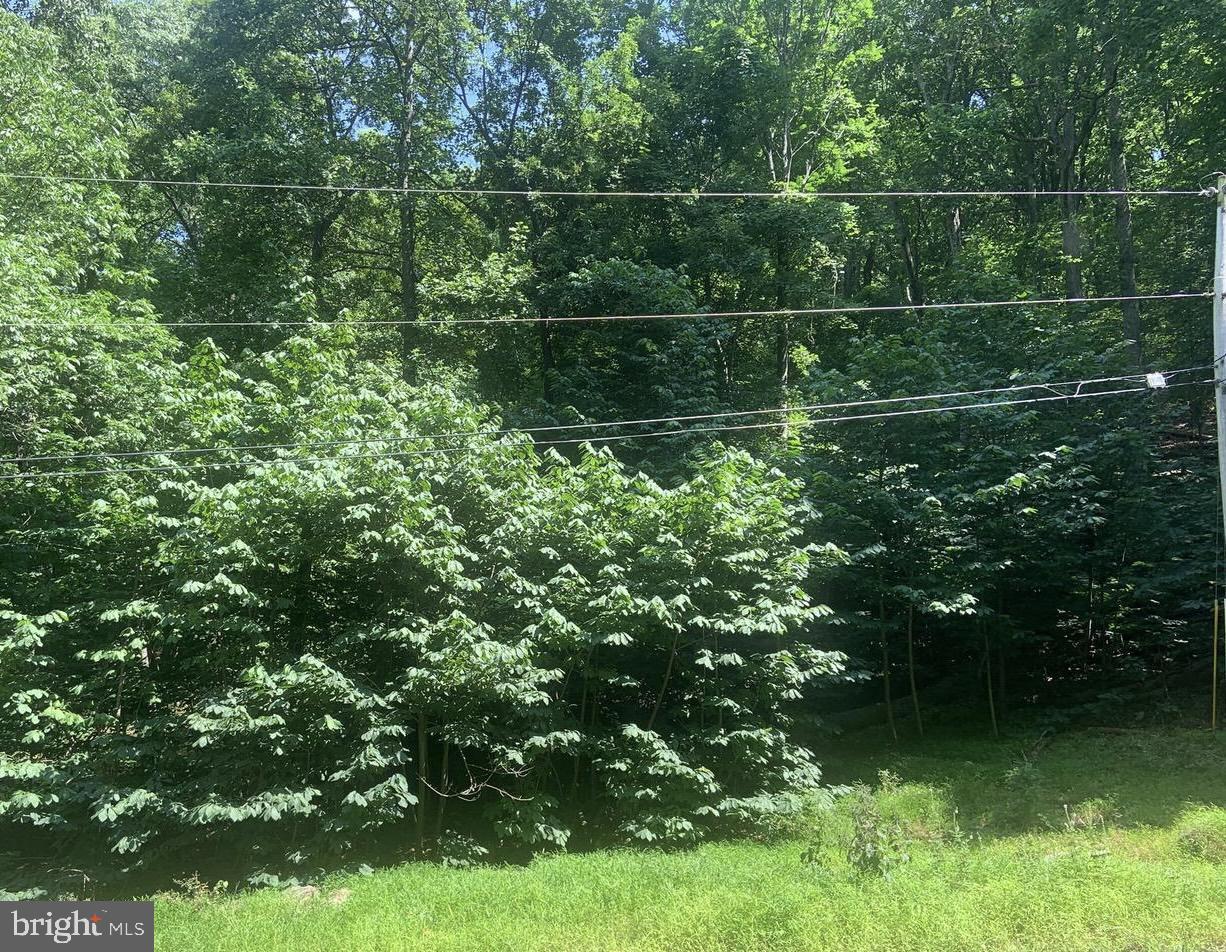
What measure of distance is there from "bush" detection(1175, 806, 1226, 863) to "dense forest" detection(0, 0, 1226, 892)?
3.89 m

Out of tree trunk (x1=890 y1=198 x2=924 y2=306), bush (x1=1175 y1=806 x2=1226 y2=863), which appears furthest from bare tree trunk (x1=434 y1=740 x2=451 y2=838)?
tree trunk (x1=890 y1=198 x2=924 y2=306)

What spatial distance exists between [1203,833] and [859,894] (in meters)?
4.63

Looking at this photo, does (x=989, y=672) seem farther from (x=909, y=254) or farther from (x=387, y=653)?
(x=909, y=254)

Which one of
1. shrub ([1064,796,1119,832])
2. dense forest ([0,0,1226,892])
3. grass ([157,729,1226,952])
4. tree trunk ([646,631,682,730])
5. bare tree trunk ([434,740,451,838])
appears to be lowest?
shrub ([1064,796,1119,832])

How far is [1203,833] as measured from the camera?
900 centimetres

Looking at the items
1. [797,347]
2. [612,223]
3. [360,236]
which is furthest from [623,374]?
[360,236]

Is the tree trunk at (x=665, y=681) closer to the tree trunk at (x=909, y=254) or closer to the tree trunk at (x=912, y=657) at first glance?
the tree trunk at (x=912, y=657)

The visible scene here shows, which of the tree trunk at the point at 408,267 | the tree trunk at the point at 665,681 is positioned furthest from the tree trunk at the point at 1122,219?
the tree trunk at the point at 408,267

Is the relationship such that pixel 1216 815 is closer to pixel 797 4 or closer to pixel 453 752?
pixel 453 752

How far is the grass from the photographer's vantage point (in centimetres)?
667

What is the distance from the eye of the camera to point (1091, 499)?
14.0m

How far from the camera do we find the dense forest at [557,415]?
9.58 metres

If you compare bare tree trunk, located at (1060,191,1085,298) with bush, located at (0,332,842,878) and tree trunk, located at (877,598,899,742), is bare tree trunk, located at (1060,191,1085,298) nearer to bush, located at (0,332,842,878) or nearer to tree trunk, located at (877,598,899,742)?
tree trunk, located at (877,598,899,742)

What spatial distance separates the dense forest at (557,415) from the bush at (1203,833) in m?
3.89
